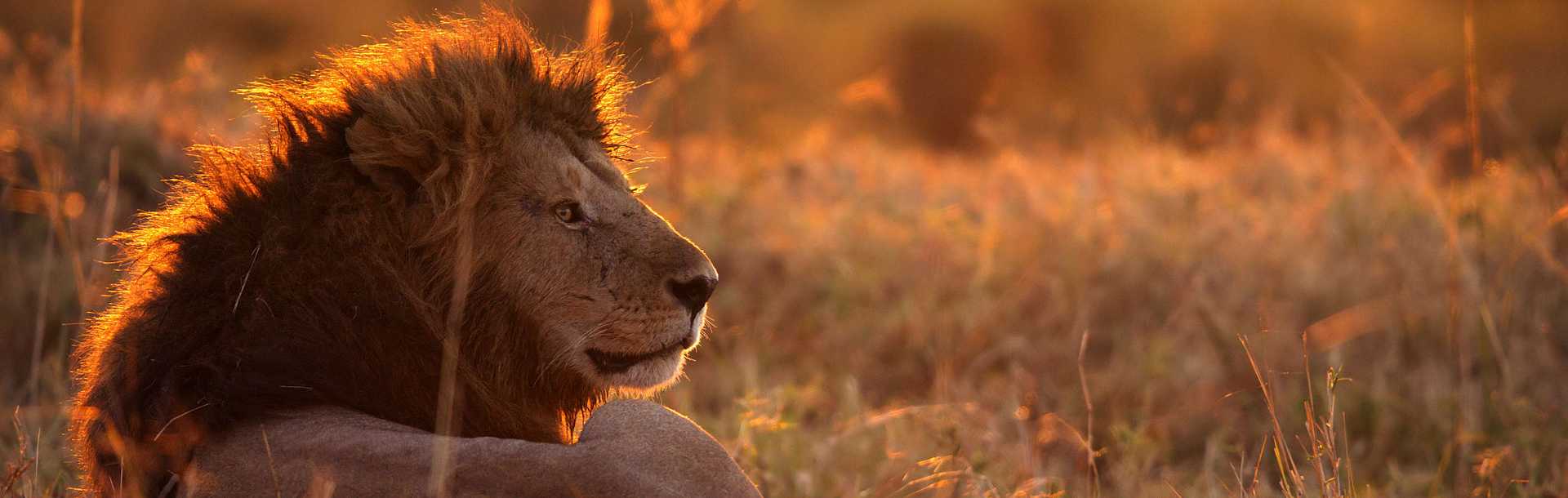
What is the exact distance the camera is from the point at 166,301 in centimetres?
251

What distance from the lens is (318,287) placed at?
99.7 inches

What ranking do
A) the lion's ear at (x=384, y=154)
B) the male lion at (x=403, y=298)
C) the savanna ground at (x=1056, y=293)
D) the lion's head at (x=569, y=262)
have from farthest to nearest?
the savanna ground at (x=1056, y=293) < the lion's head at (x=569, y=262) < the lion's ear at (x=384, y=154) < the male lion at (x=403, y=298)

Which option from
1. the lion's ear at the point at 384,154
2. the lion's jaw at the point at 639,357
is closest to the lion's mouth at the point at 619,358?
the lion's jaw at the point at 639,357

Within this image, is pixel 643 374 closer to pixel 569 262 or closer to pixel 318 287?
pixel 569 262

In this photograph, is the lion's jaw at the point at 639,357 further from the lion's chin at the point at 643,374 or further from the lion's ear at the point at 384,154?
the lion's ear at the point at 384,154

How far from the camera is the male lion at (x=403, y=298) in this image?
7.52ft

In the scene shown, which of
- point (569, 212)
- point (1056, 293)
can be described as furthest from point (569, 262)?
point (1056, 293)

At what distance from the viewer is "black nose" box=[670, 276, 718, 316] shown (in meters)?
2.86

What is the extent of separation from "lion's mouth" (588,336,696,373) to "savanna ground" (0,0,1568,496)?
2.72 ft

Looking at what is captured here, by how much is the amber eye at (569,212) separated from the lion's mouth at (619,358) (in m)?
0.29

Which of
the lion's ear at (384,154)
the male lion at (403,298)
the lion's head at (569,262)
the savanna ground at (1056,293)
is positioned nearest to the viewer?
the male lion at (403,298)

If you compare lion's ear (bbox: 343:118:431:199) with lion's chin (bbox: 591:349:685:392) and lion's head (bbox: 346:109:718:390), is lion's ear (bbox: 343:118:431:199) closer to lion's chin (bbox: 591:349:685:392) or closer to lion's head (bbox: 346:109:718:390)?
lion's head (bbox: 346:109:718:390)

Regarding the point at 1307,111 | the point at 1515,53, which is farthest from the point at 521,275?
the point at 1515,53

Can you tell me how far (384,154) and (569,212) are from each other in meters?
0.42
